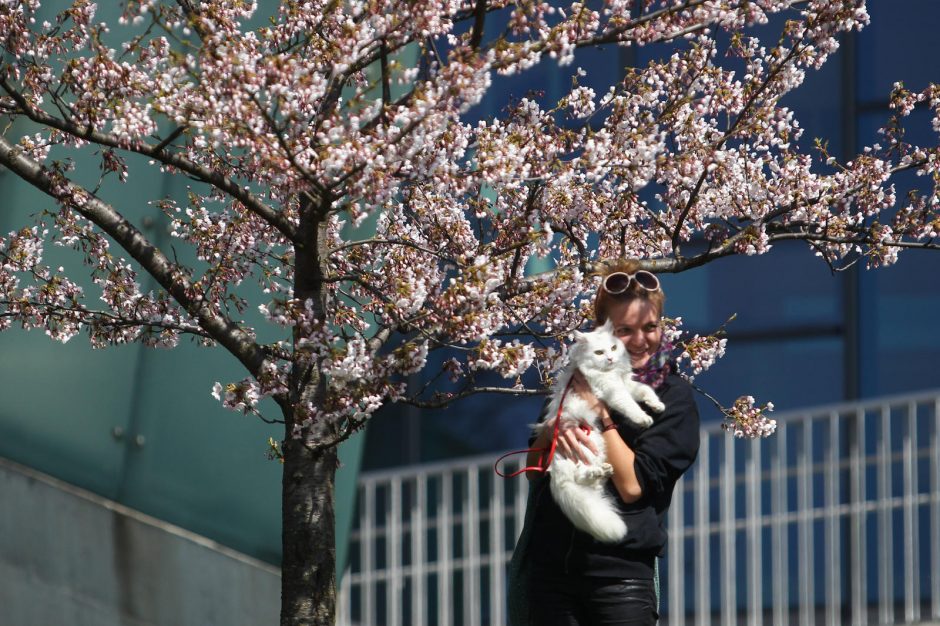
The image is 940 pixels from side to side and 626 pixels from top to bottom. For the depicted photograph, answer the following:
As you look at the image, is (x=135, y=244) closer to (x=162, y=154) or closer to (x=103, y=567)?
(x=162, y=154)

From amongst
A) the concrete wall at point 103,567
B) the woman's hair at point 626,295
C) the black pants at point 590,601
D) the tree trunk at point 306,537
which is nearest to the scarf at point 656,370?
the woman's hair at point 626,295

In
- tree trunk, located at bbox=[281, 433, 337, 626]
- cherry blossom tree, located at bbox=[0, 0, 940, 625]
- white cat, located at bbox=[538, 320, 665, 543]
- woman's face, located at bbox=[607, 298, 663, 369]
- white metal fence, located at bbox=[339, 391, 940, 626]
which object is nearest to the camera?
white cat, located at bbox=[538, 320, 665, 543]

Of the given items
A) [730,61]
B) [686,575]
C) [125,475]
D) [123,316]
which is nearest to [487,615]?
[686,575]

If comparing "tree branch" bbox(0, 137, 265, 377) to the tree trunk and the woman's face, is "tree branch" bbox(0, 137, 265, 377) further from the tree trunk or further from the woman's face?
the woman's face

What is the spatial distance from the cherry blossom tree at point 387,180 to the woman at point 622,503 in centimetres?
52

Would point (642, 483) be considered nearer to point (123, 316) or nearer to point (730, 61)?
point (123, 316)

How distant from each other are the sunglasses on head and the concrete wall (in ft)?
18.1

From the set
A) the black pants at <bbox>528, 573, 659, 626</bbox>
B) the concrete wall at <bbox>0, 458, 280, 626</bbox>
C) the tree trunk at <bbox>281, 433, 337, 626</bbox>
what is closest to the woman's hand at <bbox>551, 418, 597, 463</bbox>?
the black pants at <bbox>528, 573, 659, 626</bbox>

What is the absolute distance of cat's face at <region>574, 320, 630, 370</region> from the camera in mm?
3564

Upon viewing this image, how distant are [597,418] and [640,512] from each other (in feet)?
0.82

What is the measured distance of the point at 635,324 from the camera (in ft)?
11.9

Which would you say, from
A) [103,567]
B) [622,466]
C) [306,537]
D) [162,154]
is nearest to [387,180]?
[162,154]

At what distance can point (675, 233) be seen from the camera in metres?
4.74

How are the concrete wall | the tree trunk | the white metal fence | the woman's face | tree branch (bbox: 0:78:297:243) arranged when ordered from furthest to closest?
the concrete wall
the white metal fence
the tree trunk
tree branch (bbox: 0:78:297:243)
the woman's face
